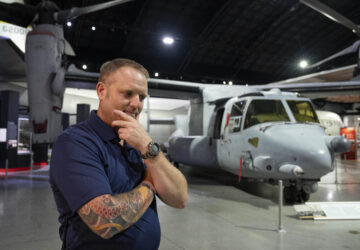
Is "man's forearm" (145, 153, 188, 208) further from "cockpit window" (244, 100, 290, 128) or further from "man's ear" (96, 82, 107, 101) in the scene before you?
"cockpit window" (244, 100, 290, 128)

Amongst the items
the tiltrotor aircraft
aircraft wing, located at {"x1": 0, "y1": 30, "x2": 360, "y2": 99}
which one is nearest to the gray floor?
the tiltrotor aircraft

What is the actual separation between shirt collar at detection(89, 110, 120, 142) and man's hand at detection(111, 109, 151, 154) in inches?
5.8

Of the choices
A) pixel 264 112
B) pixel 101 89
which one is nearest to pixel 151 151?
pixel 101 89

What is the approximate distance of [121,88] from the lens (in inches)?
52.6

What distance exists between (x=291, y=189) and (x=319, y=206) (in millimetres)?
913

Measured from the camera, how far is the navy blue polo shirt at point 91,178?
1137 mm

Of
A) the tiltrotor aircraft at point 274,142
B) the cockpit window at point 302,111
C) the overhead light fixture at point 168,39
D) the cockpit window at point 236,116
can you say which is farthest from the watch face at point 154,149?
the overhead light fixture at point 168,39

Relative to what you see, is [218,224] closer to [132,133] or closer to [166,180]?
[166,180]

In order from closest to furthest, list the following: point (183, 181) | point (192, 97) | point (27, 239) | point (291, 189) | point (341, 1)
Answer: point (183, 181)
point (27, 239)
point (291, 189)
point (192, 97)
point (341, 1)

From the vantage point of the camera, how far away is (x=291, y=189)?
17.6 ft

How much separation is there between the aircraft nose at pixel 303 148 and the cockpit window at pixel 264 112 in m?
0.49

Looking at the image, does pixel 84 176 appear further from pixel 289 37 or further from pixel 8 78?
pixel 289 37

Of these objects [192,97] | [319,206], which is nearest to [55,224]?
[319,206]

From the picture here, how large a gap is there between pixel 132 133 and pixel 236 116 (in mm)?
5033
